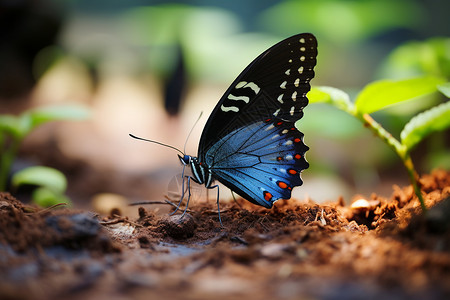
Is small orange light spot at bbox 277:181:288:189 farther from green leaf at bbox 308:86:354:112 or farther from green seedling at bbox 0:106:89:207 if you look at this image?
green seedling at bbox 0:106:89:207

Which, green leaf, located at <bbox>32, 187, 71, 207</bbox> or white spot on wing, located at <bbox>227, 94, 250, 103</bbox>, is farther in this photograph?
green leaf, located at <bbox>32, 187, 71, 207</bbox>

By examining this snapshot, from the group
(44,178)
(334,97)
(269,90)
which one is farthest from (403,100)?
(44,178)

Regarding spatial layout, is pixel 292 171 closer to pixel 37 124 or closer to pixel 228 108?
pixel 228 108

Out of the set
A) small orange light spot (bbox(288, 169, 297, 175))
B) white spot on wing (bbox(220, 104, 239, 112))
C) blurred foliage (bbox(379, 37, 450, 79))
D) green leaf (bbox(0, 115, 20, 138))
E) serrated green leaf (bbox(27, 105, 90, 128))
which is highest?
blurred foliage (bbox(379, 37, 450, 79))

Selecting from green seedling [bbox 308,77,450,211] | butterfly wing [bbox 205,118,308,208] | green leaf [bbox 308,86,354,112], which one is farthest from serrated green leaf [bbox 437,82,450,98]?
butterfly wing [bbox 205,118,308,208]

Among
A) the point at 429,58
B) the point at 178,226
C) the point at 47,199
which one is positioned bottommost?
the point at 47,199

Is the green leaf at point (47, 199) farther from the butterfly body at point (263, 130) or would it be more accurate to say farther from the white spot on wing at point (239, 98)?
the white spot on wing at point (239, 98)

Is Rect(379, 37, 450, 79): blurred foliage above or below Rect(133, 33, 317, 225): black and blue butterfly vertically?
above
